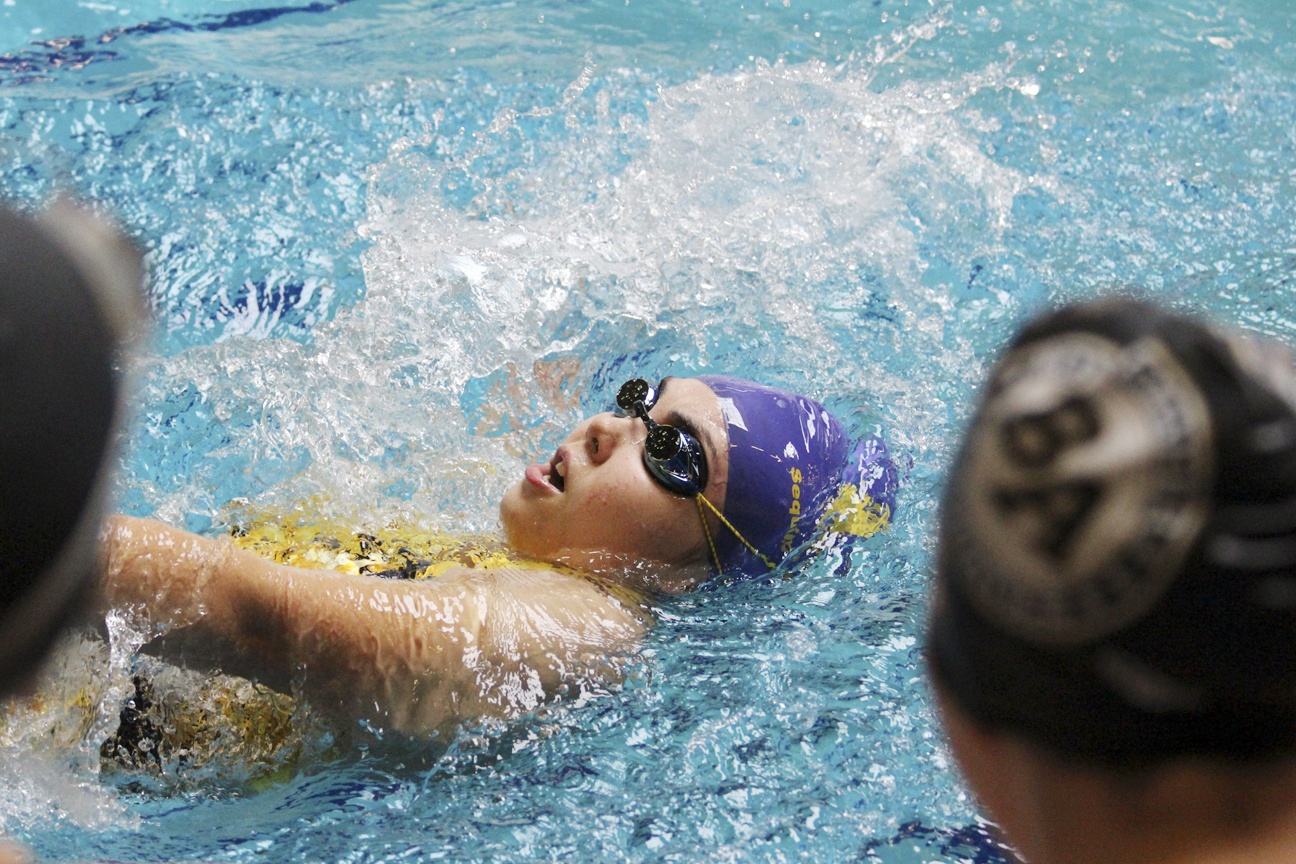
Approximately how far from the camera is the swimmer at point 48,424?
0.93 meters

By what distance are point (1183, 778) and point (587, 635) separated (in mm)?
1616

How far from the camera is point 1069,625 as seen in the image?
0.89 m

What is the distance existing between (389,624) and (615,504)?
71 cm

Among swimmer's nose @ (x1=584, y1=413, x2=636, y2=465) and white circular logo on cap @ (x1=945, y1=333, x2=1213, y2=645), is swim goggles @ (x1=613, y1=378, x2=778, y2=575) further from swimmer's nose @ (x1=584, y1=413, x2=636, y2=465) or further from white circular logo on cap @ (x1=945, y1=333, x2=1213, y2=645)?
white circular logo on cap @ (x1=945, y1=333, x2=1213, y2=645)

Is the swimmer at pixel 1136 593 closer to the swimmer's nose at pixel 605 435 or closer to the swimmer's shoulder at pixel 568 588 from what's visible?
the swimmer's shoulder at pixel 568 588

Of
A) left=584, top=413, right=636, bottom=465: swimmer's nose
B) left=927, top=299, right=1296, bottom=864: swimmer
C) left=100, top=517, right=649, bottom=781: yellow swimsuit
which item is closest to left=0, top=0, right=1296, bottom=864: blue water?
left=100, top=517, right=649, bottom=781: yellow swimsuit

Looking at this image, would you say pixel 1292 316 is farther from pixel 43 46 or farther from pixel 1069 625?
pixel 43 46

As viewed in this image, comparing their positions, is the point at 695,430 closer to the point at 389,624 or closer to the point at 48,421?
the point at 389,624

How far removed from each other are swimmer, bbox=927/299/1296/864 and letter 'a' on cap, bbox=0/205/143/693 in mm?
794

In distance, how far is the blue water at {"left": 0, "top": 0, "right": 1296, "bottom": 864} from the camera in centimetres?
212

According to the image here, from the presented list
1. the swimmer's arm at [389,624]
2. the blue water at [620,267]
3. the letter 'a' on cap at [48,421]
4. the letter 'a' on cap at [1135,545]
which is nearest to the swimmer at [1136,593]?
the letter 'a' on cap at [1135,545]

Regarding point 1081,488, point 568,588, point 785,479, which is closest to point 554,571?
point 568,588

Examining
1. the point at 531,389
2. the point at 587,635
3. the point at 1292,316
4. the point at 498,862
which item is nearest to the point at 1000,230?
the point at 1292,316

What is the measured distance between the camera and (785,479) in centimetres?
276
